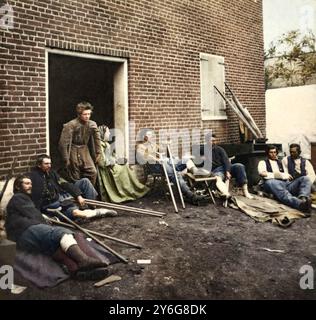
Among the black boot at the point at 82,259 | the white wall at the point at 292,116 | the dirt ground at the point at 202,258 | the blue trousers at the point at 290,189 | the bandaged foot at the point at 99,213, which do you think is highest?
the white wall at the point at 292,116

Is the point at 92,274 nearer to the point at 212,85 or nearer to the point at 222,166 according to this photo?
the point at 222,166

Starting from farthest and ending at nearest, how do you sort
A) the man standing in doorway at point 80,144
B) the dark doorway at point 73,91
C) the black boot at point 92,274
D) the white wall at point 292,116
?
1. the white wall at point 292,116
2. the dark doorway at point 73,91
3. the man standing in doorway at point 80,144
4. the black boot at point 92,274

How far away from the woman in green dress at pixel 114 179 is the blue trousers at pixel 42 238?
2.67 meters

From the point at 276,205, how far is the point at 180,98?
3355 millimetres

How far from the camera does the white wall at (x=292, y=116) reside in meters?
14.7

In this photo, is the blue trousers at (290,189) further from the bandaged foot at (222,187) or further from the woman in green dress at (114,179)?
the woman in green dress at (114,179)

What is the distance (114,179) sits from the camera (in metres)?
7.14

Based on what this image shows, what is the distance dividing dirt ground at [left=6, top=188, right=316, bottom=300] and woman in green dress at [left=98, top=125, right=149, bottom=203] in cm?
48

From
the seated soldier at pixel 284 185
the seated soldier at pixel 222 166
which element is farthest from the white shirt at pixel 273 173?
the seated soldier at pixel 222 166

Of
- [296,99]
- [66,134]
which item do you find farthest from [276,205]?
[296,99]

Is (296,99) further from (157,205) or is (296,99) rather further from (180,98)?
(157,205)

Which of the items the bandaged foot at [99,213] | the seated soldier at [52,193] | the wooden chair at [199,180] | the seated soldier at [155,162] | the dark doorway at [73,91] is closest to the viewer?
the seated soldier at [52,193]

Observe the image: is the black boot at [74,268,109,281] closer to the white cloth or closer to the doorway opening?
the white cloth

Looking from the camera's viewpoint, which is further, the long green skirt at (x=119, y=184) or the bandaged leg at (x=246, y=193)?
the bandaged leg at (x=246, y=193)
